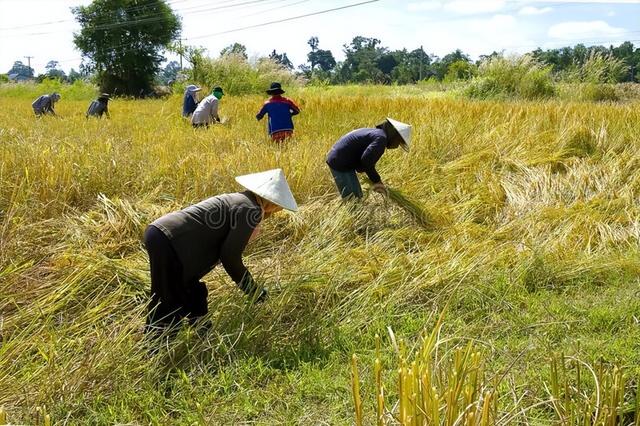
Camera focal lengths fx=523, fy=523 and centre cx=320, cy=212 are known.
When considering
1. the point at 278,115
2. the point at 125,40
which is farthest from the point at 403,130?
the point at 125,40

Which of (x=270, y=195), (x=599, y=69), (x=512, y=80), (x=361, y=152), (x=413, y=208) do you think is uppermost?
(x=270, y=195)

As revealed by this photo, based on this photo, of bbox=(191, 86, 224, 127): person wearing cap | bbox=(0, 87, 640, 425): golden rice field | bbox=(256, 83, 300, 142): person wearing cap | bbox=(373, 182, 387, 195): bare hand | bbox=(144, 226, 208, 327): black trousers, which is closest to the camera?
bbox=(0, 87, 640, 425): golden rice field

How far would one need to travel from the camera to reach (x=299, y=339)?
2818mm

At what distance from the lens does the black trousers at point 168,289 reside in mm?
2643

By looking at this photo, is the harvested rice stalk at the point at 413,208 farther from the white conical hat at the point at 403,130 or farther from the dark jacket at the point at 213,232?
the dark jacket at the point at 213,232

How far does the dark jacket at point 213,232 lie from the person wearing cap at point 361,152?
190 cm

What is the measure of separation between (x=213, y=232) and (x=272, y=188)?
39 cm

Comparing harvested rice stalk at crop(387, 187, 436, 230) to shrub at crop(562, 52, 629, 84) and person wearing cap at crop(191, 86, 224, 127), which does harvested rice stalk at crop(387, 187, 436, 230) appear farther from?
shrub at crop(562, 52, 629, 84)

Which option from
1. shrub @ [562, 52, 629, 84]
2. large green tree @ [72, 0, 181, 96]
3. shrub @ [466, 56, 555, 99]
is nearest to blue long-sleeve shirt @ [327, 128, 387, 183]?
shrub @ [466, 56, 555, 99]

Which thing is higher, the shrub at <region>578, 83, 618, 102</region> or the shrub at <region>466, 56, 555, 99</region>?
the shrub at <region>466, 56, 555, 99</region>

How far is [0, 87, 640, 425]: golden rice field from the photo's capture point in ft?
7.12

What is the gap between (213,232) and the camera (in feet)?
9.07

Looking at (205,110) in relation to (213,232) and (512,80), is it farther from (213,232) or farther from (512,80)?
(512,80)

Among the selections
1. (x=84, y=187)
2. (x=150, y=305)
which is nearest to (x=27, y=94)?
(x=84, y=187)
